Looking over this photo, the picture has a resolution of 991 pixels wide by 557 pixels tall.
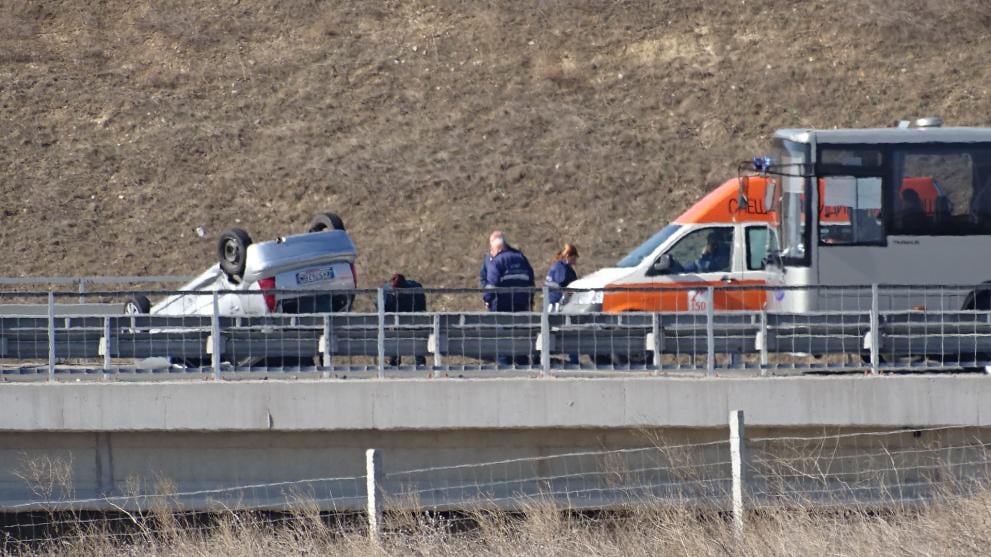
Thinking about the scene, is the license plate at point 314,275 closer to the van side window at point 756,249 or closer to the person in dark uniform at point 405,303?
the person in dark uniform at point 405,303

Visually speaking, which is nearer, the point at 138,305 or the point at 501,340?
the point at 501,340

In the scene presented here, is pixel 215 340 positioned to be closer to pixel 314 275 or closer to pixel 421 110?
pixel 314 275

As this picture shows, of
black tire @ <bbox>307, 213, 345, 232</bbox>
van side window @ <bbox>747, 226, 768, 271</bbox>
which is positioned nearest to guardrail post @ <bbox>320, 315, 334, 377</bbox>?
black tire @ <bbox>307, 213, 345, 232</bbox>

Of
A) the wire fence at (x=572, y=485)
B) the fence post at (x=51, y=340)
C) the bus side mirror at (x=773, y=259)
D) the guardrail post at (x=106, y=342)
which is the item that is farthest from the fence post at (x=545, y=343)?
the bus side mirror at (x=773, y=259)

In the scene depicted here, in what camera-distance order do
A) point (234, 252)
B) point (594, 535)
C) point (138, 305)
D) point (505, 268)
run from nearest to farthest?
point (594, 535) → point (505, 268) → point (138, 305) → point (234, 252)

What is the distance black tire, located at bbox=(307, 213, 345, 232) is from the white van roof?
5.33 meters

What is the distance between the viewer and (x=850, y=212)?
15906 millimetres

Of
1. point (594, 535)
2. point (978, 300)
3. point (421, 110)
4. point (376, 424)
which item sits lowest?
point (594, 535)

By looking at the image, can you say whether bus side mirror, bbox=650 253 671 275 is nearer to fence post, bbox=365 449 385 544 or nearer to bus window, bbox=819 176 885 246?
bus window, bbox=819 176 885 246

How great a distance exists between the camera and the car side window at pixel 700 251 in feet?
53.7

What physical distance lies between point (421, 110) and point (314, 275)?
1727cm

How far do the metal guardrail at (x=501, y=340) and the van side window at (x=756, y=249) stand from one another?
3903 mm

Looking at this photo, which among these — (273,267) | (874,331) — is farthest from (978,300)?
(273,267)

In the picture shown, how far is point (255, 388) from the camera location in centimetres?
1149
